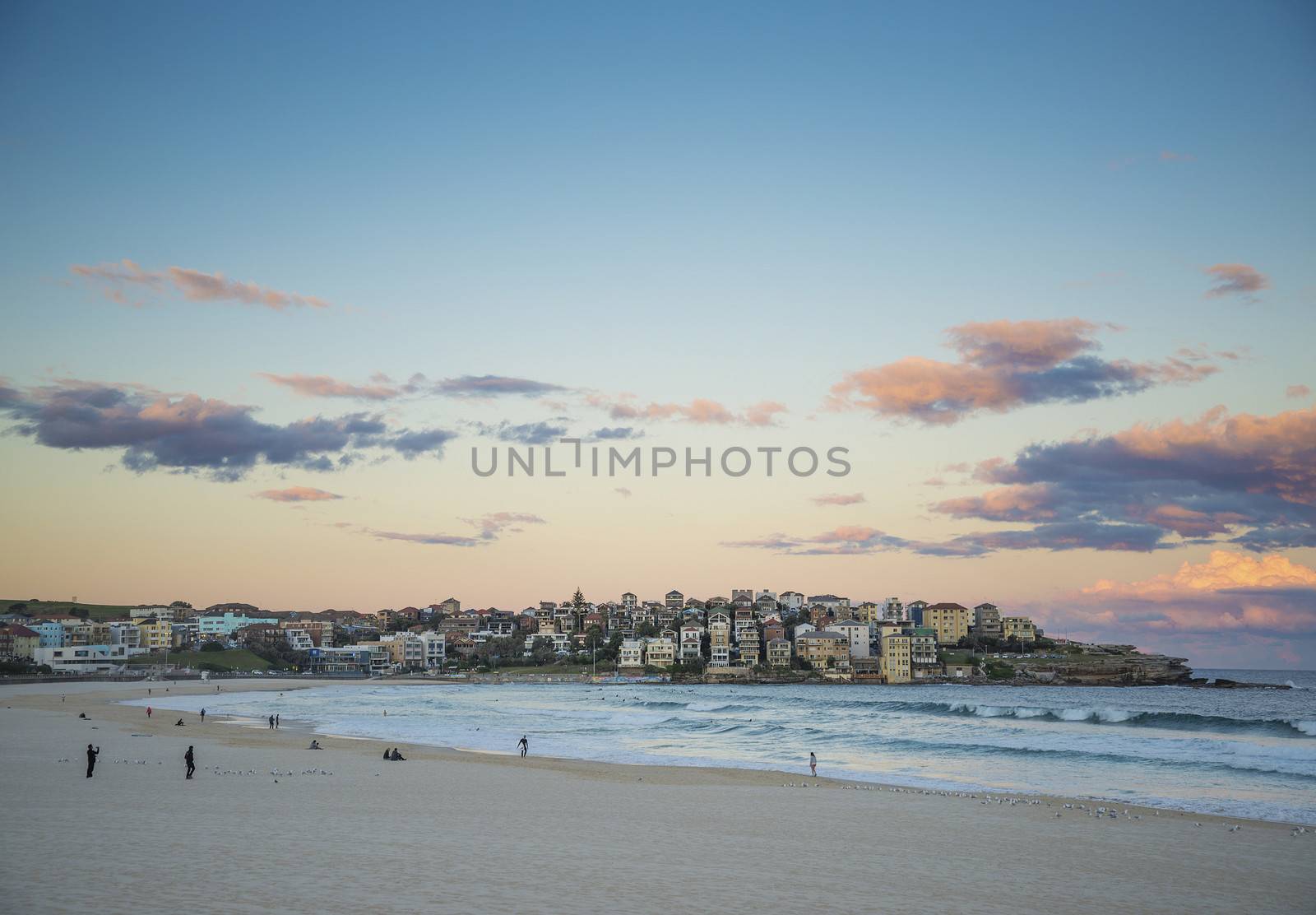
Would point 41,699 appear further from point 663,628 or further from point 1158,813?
point 663,628

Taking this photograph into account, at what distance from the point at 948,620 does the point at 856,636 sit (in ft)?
95.6

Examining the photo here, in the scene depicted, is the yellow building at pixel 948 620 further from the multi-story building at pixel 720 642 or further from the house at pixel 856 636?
the multi-story building at pixel 720 642

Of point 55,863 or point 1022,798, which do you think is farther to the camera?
point 1022,798

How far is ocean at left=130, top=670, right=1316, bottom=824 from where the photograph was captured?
33906 millimetres

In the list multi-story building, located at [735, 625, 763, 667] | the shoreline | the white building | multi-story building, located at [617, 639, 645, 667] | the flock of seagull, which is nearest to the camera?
the flock of seagull

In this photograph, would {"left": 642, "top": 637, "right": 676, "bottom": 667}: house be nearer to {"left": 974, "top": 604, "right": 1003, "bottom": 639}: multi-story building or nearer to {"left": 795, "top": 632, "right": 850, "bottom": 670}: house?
{"left": 795, "top": 632, "right": 850, "bottom": 670}: house

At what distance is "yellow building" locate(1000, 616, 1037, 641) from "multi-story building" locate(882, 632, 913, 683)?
117 feet

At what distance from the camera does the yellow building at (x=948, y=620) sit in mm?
186250

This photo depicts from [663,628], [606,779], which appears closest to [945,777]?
[606,779]

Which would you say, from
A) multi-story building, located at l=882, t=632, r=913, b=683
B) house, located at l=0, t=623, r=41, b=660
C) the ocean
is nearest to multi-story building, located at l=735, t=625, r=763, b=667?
multi-story building, located at l=882, t=632, r=913, b=683

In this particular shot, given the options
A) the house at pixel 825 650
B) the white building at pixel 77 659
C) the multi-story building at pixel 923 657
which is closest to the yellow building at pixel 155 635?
the white building at pixel 77 659

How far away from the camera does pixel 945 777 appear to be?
3494cm

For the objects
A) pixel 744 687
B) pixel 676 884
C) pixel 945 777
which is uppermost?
pixel 676 884

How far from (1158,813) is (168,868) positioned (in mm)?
24948
